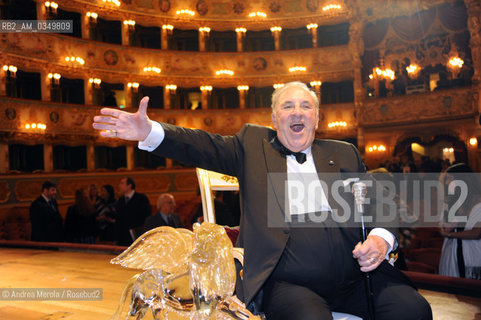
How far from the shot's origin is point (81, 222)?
7.06 m

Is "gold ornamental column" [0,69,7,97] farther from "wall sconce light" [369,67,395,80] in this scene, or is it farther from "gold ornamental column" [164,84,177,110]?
"wall sconce light" [369,67,395,80]

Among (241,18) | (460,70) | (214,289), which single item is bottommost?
(214,289)

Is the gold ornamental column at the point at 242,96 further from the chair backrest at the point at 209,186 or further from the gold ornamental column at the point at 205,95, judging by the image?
the chair backrest at the point at 209,186

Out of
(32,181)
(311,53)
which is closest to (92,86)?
(32,181)

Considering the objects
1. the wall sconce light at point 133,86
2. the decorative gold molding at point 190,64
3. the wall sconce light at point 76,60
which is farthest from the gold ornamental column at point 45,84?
the wall sconce light at point 133,86

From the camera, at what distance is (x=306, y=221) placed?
2.03 meters

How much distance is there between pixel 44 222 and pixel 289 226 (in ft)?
19.4

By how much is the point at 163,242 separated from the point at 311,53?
17.2m

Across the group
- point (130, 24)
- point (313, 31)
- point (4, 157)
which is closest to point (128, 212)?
point (4, 157)

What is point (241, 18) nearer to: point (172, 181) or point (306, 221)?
point (172, 181)

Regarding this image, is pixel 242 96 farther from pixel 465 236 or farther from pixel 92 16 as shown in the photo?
pixel 465 236

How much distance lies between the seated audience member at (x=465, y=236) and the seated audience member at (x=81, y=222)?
5.41 m

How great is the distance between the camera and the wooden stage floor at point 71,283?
2.95 meters

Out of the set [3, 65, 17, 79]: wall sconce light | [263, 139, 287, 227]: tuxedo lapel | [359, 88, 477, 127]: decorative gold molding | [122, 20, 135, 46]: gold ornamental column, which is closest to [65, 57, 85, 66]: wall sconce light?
[3, 65, 17, 79]: wall sconce light
